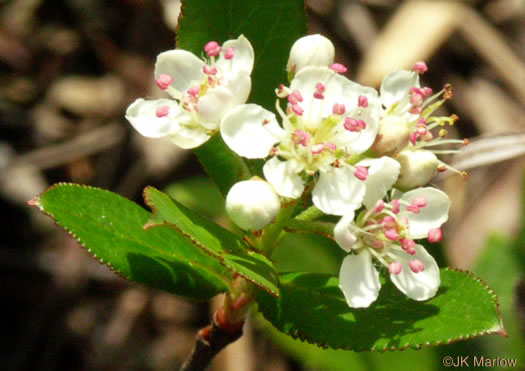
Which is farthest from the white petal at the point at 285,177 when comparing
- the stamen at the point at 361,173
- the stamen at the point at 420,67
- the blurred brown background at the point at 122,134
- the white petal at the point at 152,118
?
the blurred brown background at the point at 122,134

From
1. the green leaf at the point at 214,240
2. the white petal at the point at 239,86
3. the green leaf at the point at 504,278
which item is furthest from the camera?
the green leaf at the point at 504,278

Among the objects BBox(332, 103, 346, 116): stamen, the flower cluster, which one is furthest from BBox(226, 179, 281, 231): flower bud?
BBox(332, 103, 346, 116): stamen

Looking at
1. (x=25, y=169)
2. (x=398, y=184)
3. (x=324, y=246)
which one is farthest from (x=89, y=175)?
(x=398, y=184)

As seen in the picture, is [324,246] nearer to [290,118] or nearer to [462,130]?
[290,118]

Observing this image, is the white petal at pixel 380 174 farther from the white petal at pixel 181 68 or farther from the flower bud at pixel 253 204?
the white petal at pixel 181 68

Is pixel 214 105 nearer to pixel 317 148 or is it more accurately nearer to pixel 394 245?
pixel 317 148

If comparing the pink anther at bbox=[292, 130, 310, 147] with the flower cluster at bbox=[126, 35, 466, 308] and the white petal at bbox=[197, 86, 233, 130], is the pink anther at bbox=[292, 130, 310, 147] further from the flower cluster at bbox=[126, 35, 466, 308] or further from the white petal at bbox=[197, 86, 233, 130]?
the white petal at bbox=[197, 86, 233, 130]
